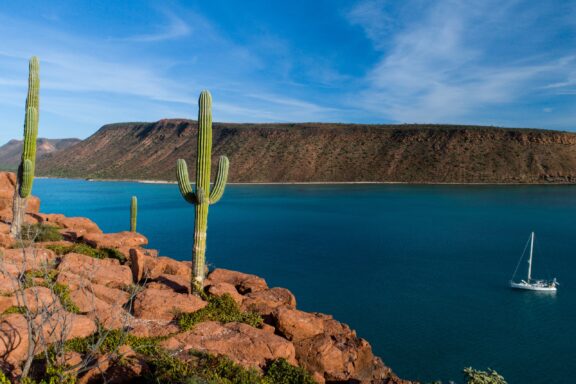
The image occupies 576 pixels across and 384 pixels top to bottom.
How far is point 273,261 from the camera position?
29.2 meters

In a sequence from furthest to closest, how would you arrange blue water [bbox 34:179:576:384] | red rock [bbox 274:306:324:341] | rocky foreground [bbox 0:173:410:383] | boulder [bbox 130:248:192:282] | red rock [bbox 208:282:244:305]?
blue water [bbox 34:179:576:384] < boulder [bbox 130:248:192:282] < red rock [bbox 208:282:244:305] < red rock [bbox 274:306:324:341] < rocky foreground [bbox 0:173:410:383]

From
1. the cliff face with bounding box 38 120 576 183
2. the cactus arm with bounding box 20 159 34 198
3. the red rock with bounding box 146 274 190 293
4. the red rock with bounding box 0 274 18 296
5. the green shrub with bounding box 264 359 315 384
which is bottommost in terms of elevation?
the green shrub with bounding box 264 359 315 384

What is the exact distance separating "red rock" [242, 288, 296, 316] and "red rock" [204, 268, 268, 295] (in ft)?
2.13

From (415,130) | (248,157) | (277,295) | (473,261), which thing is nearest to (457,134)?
(415,130)

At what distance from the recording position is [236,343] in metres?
9.74

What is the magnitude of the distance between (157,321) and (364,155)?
10692 centimetres

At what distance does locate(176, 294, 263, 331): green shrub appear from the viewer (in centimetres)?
1064

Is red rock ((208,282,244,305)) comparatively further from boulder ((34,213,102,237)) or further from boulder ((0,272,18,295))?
boulder ((34,213,102,237))

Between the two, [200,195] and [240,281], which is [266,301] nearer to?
[240,281]

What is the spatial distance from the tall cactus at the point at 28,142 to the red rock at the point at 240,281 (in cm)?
989

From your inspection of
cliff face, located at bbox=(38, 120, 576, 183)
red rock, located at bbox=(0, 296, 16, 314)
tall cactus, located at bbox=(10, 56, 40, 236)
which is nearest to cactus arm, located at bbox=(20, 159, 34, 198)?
tall cactus, located at bbox=(10, 56, 40, 236)

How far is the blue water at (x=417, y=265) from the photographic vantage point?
16328 millimetres

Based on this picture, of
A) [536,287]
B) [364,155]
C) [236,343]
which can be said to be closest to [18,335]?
[236,343]

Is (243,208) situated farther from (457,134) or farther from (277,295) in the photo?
(457,134)
